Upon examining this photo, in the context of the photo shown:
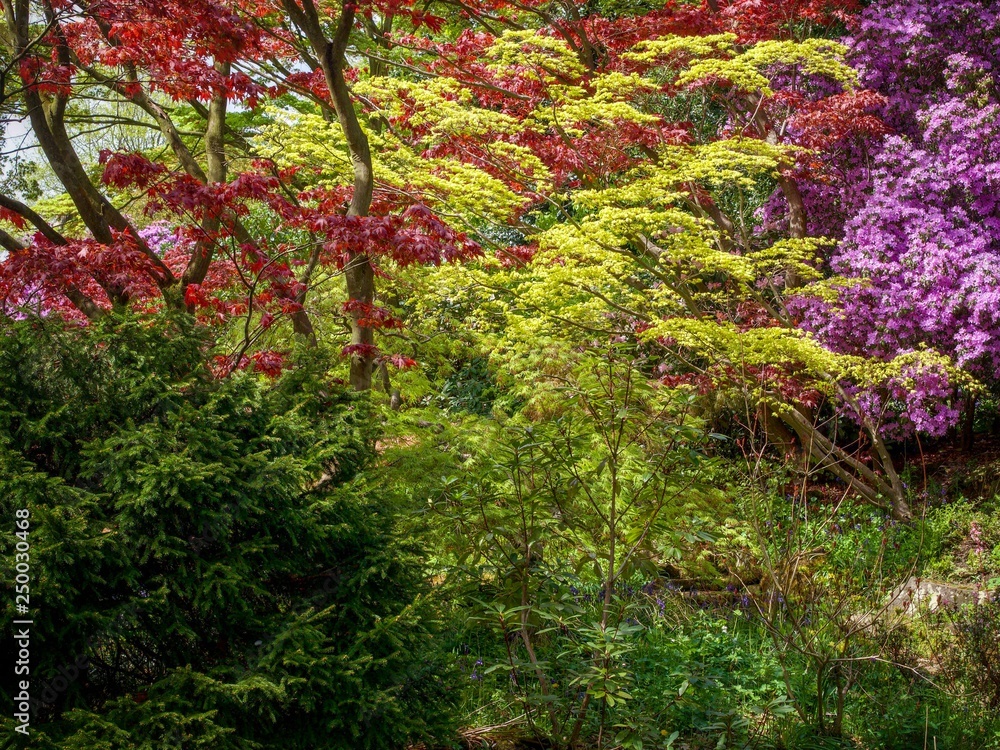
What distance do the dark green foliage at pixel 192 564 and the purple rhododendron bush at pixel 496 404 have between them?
0.05ft

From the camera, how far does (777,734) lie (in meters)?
3.99

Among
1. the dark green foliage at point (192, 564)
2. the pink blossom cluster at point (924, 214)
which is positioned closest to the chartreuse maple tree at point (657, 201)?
the pink blossom cluster at point (924, 214)

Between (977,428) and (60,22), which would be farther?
(977,428)

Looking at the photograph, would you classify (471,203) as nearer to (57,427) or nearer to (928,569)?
(928,569)

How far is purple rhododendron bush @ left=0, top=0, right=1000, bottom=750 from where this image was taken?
289cm

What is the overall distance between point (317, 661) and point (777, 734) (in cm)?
222

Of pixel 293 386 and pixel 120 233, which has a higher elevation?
pixel 120 233

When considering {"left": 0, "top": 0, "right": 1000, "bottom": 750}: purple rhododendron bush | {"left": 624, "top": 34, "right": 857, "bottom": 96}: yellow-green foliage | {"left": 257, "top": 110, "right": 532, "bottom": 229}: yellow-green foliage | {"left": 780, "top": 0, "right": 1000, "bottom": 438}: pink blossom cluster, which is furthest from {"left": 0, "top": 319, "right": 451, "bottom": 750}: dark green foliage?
{"left": 780, "top": 0, "right": 1000, "bottom": 438}: pink blossom cluster

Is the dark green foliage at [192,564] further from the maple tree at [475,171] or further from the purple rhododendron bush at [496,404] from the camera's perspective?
the maple tree at [475,171]

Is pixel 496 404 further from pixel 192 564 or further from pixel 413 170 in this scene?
pixel 192 564

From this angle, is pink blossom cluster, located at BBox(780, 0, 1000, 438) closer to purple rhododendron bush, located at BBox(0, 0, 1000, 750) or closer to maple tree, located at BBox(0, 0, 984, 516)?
purple rhododendron bush, located at BBox(0, 0, 1000, 750)

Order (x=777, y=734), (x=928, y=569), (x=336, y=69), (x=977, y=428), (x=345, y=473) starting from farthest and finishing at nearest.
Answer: (x=977, y=428) < (x=928, y=569) < (x=336, y=69) < (x=777, y=734) < (x=345, y=473)

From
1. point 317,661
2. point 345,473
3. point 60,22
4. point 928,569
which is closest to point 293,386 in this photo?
point 345,473

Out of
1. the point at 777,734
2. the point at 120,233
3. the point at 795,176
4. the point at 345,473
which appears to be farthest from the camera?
the point at 795,176
